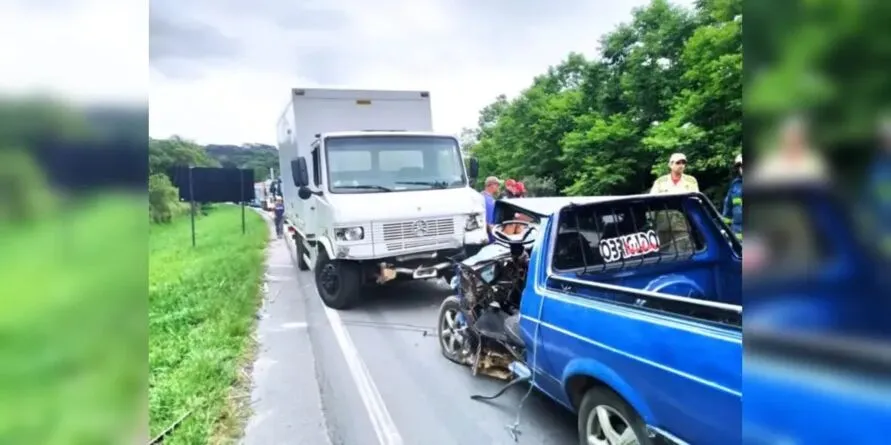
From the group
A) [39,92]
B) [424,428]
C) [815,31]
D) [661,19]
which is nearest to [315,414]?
[424,428]

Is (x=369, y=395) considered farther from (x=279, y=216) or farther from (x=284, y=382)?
(x=279, y=216)

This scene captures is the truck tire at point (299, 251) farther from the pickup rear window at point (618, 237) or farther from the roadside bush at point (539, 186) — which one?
the pickup rear window at point (618, 237)

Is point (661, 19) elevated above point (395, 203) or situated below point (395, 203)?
above

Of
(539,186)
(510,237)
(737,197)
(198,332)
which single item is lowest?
(198,332)

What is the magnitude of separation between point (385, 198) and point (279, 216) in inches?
100

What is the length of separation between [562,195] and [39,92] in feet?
6.12

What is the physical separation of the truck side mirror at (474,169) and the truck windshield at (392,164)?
24cm

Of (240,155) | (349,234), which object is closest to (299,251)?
(349,234)

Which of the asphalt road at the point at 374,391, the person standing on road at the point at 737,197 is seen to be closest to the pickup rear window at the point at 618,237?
the asphalt road at the point at 374,391

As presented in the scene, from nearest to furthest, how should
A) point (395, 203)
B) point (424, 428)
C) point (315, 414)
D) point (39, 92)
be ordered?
point (39, 92), point (424, 428), point (315, 414), point (395, 203)

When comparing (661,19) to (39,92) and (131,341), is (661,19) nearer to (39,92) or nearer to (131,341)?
(39,92)

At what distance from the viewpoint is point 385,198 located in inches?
147

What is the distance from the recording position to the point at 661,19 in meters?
1.73

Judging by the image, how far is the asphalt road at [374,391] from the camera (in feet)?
6.98
